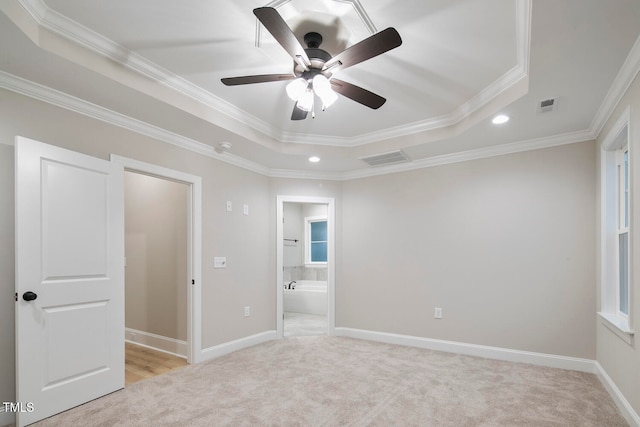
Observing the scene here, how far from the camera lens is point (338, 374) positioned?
11.3ft

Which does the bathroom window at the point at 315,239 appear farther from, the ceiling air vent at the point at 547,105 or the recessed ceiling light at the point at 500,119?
the ceiling air vent at the point at 547,105

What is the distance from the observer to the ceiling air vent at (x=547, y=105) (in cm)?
284

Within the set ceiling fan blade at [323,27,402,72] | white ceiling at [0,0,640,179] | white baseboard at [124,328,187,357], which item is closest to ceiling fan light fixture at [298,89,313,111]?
ceiling fan blade at [323,27,402,72]

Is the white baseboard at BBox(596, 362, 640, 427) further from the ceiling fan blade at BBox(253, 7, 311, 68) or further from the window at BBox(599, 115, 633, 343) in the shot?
the ceiling fan blade at BBox(253, 7, 311, 68)

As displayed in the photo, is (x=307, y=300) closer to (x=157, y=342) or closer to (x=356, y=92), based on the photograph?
(x=157, y=342)

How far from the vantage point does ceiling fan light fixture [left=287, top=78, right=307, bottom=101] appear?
7.88 feet

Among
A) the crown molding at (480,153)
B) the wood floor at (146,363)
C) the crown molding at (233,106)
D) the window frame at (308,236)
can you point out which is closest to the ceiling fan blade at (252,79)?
the crown molding at (233,106)

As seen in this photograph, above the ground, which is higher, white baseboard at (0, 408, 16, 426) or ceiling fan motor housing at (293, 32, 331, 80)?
ceiling fan motor housing at (293, 32, 331, 80)

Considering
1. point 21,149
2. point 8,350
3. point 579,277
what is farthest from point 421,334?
point 21,149

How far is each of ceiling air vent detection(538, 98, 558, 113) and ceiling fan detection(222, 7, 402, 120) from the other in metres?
1.41

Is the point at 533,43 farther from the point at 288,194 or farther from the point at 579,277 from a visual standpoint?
the point at 288,194

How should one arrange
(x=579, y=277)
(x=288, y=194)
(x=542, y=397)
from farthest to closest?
(x=288, y=194), (x=579, y=277), (x=542, y=397)

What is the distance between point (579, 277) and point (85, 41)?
15.3 ft

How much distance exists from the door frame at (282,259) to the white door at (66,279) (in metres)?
2.19
